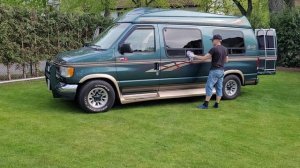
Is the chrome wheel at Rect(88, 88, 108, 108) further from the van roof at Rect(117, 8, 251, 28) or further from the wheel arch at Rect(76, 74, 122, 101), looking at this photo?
the van roof at Rect(117, 8, 251, 28)

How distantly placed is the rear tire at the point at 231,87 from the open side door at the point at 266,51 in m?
0.89

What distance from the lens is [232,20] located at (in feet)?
36.3

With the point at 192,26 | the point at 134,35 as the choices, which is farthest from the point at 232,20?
the point at 134,35

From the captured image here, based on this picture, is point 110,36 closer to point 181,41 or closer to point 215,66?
point 181,41

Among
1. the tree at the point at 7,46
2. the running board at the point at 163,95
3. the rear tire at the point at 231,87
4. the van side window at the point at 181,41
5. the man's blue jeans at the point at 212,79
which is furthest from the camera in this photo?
the tree at the point at 7,46

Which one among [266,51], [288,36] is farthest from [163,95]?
[288,36]

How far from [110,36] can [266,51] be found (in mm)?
4415

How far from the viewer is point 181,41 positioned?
33.3ft

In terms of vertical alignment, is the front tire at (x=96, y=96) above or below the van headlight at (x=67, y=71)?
below

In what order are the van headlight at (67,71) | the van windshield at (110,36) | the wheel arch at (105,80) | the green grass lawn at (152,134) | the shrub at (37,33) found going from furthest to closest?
the shrub at (37,33)
the van windshield at (110,36)
the wheel arch at (105,80)
the van headlight at (67,71)
the green grass lawn at (152,134)

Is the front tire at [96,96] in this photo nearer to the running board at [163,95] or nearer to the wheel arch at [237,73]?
the running board at [163,95]

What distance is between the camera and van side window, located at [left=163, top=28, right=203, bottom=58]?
998 cm

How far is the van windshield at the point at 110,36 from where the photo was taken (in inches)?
375

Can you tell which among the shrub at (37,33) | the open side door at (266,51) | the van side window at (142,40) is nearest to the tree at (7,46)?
the shrub at (37,33)
